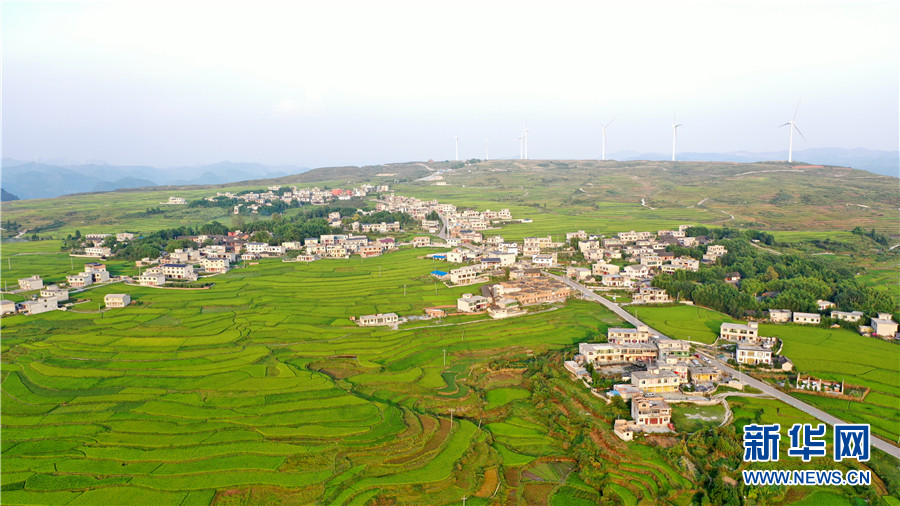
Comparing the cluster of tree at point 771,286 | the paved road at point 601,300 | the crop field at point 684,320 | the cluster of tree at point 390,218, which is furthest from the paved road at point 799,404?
the cluster of tree at point 390,218

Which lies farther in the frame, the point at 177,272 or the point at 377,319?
the point at 177,272

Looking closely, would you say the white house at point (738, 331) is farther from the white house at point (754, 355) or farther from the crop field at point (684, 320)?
the white house at point (754, 355)

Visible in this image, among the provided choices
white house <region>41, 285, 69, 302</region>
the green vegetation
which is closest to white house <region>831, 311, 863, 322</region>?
the green vegetation

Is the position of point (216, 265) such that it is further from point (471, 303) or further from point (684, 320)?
point (684, 320)

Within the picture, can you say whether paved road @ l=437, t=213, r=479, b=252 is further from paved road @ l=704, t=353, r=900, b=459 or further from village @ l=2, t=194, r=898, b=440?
paved road @ l=704, t=353, r=900, b=459

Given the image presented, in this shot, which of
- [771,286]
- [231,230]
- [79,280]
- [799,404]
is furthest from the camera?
[231,230]

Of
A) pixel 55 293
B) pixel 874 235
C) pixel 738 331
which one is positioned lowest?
pixel 738 331

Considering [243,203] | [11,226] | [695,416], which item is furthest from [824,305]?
[11,226]
